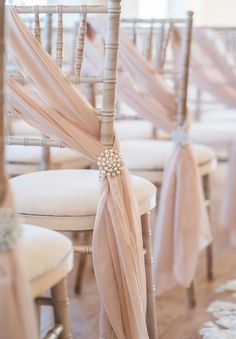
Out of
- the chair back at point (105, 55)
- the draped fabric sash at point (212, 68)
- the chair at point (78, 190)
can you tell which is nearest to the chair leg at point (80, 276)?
the chair at point (78, 190)

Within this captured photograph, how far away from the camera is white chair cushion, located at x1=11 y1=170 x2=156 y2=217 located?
1459 mm

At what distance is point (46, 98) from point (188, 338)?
89 cm

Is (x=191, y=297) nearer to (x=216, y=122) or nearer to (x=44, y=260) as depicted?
(x=44, y=260)

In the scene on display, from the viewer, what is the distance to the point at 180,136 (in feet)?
6.95

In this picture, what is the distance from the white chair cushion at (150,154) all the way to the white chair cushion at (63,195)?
0.45 meters

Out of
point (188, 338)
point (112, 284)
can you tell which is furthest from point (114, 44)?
point (188, 338)

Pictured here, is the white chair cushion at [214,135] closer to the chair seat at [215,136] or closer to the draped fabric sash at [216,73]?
the chair seat at [215,136]

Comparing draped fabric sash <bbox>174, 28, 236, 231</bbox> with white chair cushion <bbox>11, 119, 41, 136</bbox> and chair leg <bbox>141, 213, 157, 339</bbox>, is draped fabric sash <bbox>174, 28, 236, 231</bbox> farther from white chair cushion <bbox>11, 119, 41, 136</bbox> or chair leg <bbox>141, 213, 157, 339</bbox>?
chair leg <bbox>141, 213, 157, 339</bbox>

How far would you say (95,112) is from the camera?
1452 millimetres

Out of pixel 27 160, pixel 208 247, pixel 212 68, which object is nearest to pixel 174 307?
pixel 208 247

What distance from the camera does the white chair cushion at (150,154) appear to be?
2.12m

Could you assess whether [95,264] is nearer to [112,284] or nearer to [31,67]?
[112,284]

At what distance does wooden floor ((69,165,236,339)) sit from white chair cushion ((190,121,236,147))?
1.68ft

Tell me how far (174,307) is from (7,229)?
122 centimetres
